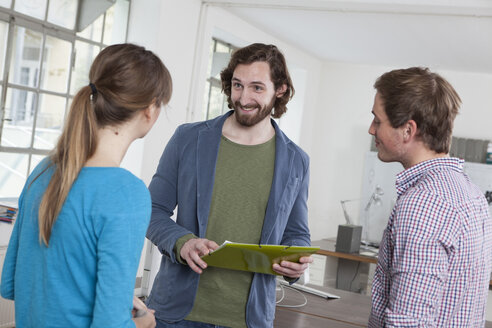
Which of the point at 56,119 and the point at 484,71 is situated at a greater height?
the point at 484,71

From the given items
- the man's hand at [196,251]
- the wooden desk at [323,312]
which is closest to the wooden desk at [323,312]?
the wooden desk at [323,312]

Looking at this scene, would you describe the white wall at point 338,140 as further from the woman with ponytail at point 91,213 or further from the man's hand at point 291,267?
the woman with ponytail at point 91,213

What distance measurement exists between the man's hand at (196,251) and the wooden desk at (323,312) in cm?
72

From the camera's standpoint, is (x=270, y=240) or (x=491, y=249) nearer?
(x=491, y=249)

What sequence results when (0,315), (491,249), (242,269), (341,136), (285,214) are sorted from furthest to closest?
(341,136) → (0,315) → (285,214) → (242,269) → (491,249)

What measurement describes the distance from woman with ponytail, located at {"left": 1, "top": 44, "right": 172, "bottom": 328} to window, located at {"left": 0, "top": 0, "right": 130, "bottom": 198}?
129 inches

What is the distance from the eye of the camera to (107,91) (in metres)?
1.22

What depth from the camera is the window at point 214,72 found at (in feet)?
22.2

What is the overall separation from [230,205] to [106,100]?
74cm

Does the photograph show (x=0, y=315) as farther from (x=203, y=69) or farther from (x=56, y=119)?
(x=203, y=69)

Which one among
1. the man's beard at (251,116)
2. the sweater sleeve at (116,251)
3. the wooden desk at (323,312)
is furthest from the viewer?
the wooden desk at (323,312)

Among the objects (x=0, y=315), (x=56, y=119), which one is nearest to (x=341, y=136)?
(x=56, y=119)

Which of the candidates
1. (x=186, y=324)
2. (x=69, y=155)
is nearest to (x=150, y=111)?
(x=69, y=155)

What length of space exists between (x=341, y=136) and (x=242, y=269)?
686cm
